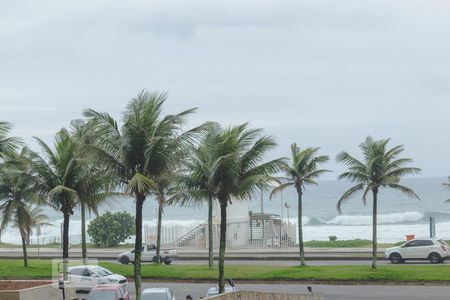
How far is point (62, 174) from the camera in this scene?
2964 cm

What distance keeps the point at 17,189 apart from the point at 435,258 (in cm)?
2278

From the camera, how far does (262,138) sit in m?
28.4

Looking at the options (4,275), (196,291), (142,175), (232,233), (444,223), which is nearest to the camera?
(142,175)

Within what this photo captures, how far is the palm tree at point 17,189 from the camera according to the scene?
30.4m

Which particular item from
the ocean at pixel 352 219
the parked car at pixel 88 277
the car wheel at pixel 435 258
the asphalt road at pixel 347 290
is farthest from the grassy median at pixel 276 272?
the ocean at pixel 352 219

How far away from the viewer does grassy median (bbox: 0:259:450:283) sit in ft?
123

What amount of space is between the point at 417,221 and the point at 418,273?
10640 centimetres

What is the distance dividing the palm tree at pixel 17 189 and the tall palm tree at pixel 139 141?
6082mm

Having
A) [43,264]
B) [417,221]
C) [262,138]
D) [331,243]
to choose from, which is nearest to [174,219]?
[417,221]

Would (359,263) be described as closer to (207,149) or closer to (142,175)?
(207,149)

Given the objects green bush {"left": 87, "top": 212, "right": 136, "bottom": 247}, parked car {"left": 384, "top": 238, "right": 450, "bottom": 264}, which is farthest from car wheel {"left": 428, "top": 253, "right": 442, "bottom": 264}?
green bush {"left": 87, "top": 212, "right": 136, "bottom": 247}

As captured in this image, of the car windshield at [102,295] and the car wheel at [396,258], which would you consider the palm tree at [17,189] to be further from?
the car wheel at [396,258]

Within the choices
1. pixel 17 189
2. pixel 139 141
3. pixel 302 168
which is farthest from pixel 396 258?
pixel 139 141

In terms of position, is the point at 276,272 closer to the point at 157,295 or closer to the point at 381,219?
the point at 157,295
